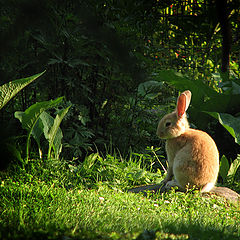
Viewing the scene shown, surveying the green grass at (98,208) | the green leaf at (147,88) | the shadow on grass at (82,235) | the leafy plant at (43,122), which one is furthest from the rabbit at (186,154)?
the shadow on grass at (82,235)

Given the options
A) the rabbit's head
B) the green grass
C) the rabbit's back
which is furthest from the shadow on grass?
the rabbit's head

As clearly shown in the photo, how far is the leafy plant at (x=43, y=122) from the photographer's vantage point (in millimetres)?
3355

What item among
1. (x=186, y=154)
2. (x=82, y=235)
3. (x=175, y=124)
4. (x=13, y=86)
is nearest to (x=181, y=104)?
(x=175, y=124)

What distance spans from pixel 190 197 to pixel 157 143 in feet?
7.90

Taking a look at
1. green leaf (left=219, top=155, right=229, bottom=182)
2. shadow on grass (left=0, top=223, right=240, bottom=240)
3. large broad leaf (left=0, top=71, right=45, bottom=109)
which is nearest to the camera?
shadow on grass (left=0, top=223, right=240, bottom=240)

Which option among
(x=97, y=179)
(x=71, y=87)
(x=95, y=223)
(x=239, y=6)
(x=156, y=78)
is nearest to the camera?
(x=95, y=223)

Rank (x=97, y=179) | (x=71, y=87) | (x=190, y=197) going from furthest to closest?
(x=71, y=87), (x=97, y=179), (x=190, y=197)

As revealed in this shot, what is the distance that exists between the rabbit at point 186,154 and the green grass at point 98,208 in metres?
0.18

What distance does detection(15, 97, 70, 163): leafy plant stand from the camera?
132 inches

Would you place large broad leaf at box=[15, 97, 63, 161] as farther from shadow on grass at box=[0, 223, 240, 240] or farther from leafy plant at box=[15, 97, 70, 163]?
shadow on grass at box=[0, 223, 240, 240]

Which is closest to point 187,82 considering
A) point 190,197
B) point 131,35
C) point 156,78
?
point 156,78

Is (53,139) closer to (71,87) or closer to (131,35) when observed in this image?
(71,87)

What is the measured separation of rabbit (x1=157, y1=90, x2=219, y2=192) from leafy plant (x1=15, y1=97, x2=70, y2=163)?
3.80 feet

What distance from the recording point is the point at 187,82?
4.78 meters
